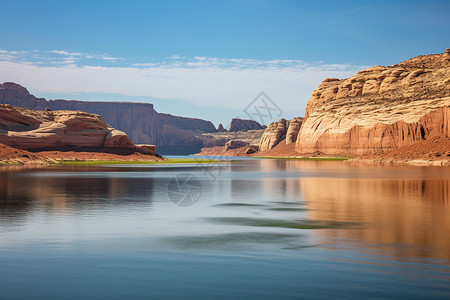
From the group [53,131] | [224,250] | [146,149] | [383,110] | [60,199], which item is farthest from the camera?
[383,110]

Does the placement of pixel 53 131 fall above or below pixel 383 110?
below

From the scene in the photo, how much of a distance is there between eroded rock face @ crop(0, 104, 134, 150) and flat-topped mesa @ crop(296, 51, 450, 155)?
60.8 metres

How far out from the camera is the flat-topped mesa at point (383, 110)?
352ft

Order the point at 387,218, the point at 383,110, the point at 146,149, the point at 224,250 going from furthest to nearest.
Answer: the point at 383,110 → the point at 146,149 → the point at 387,218 → the point at 224,250

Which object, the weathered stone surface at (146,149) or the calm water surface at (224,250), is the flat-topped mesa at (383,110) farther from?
the calm water surface at (224,250)

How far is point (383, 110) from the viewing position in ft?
395

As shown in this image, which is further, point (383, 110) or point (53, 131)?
point (383, 110)

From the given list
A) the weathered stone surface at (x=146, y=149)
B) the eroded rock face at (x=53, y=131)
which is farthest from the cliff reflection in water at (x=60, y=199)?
the weathered stone surface at (x=146, y=149)

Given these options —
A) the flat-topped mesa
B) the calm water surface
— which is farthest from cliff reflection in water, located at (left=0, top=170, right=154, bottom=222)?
the flat-topped mesa

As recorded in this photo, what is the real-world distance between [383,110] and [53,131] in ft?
270

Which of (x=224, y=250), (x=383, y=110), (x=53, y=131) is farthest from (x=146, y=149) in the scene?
(x=224, y=250)

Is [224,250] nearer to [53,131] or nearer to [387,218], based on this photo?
[387,218]

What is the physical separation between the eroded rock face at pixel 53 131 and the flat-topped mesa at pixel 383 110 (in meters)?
60.8

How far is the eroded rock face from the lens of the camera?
9038cm
